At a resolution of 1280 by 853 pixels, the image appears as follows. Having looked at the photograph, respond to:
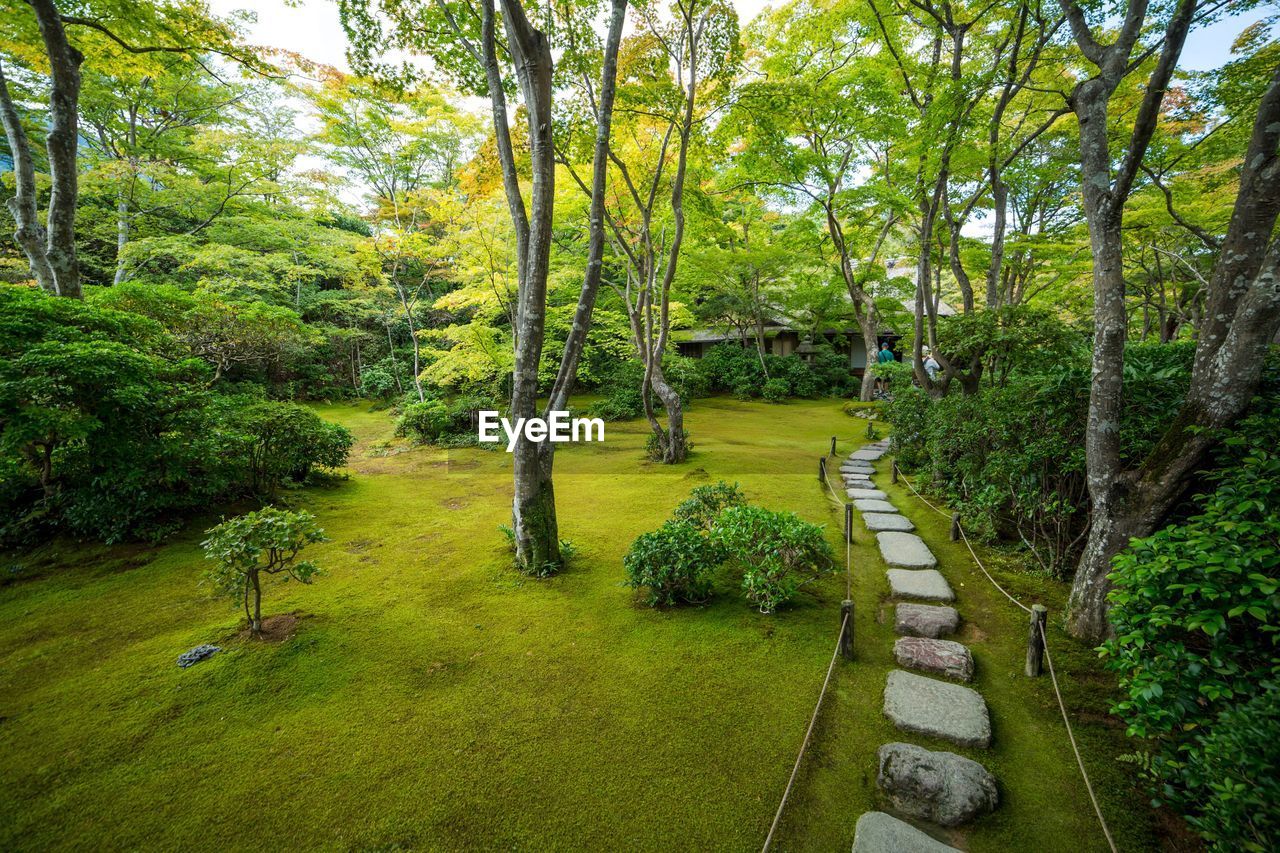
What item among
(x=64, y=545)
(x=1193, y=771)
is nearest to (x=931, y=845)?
(x=1193, y=771)

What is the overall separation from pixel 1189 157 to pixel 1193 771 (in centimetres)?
1124

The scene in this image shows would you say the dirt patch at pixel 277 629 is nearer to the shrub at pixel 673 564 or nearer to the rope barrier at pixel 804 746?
the shrub at pixel 673 564

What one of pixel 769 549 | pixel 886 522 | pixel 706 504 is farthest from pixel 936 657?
pixel 886 522

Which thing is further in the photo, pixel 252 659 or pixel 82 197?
pixel 82 197

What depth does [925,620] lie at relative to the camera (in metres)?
3.76

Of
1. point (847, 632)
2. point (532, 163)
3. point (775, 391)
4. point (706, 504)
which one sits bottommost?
point (847, 632)

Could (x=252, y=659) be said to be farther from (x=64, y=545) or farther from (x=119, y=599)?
(x=64, y=545)

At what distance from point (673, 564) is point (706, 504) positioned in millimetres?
1268

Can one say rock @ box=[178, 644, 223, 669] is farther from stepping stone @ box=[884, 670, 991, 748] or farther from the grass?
stepping stone @ box=[884, 670, 991, 748]

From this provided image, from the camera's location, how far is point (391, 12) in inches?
203

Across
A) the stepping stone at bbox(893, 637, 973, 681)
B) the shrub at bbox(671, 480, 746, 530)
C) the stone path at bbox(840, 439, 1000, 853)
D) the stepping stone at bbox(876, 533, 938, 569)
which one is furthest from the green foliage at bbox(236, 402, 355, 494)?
the stepping stone at bbox(876, 533, 938, 569)

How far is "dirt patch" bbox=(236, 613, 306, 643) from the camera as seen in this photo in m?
3.63

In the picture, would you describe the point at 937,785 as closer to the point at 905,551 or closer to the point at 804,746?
the point at 804,746

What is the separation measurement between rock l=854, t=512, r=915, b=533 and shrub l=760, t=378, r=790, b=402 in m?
12.2
